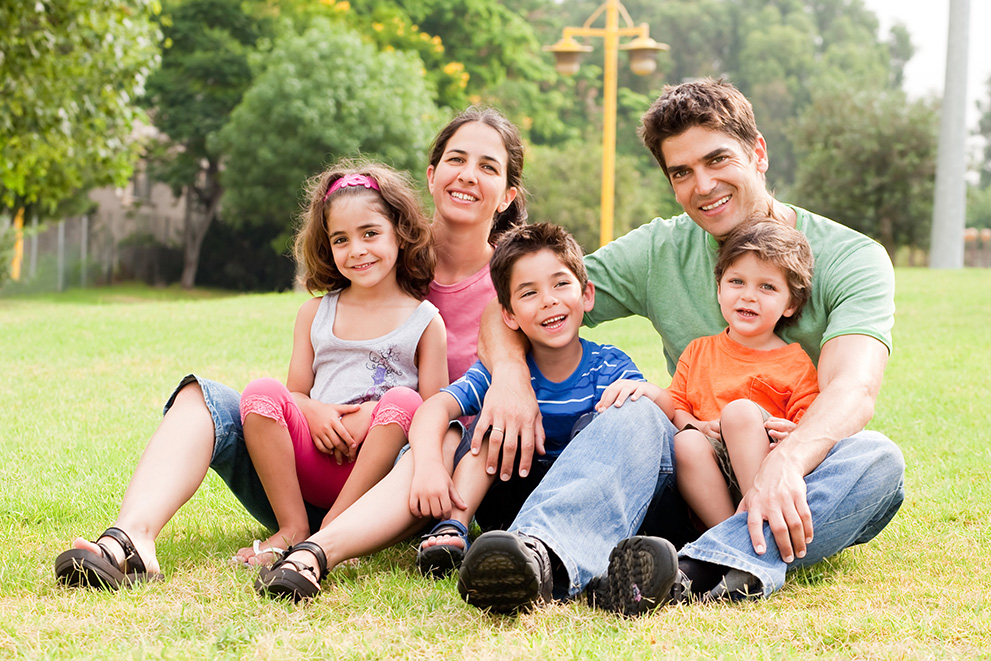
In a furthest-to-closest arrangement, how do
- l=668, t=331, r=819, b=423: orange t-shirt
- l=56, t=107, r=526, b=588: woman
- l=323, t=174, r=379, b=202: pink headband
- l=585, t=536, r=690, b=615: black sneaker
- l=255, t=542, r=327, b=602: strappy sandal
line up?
l=323, t=174, r=379, b=202: pink headband, l=668, t=331, r=819, b=423: orange t-shirt, l=56, t=107, r=526, b=588: woman, l=255, t=542, r=327, b=602: strappy sandal, l=585, t=536, r=690, b=615: black sneaker

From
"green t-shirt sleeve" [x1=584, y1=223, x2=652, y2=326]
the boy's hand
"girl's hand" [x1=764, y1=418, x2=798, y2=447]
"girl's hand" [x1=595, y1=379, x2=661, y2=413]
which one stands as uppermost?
"green t-shirt sleeve" [x1=584, y1=223, x2=652, y2=326]

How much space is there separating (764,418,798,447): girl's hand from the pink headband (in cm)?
163

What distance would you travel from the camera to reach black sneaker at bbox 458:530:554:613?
232cm

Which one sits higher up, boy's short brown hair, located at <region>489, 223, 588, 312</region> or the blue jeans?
boy's short brown hair, located at <region>489, 223, 588, 312</region>

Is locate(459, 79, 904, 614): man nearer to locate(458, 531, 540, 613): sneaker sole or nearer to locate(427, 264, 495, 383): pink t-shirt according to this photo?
locate(458, 531, 540, 613): sneaker sole

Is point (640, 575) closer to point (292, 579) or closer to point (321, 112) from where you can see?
point (292, 579)

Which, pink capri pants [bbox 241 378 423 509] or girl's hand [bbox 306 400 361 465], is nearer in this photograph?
pink capri pants [bbox 241 378 423 509]

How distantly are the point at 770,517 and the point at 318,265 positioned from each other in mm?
1871

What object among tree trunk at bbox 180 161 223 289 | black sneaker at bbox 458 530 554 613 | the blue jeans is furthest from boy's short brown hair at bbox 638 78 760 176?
tree trunk at bbox 180 161 223 289

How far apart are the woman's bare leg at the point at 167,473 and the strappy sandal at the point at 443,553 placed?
677 mm

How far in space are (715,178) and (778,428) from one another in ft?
2.95

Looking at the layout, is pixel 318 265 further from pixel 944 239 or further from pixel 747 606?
pixel 944 239

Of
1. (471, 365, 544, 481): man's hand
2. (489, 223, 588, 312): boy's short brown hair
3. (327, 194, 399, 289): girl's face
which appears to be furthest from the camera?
(327, 194, 399, 289): girl's face

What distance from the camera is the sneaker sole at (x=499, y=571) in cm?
232
